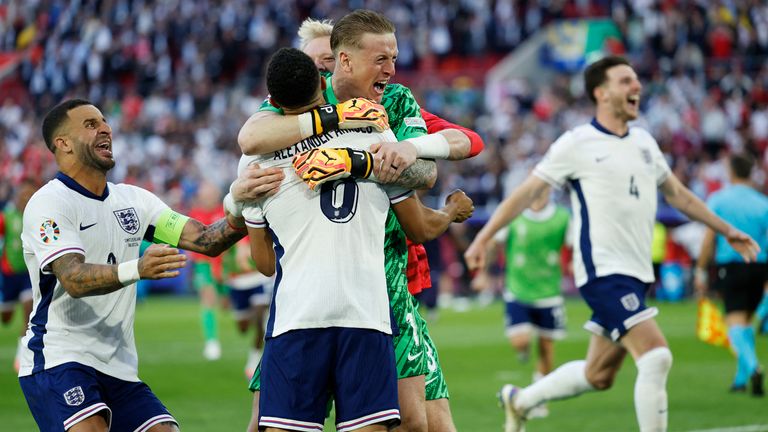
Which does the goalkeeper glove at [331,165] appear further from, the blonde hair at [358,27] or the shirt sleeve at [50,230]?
the shirt sleeve at [50,230]

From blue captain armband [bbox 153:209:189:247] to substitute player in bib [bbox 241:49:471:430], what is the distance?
4.61ft

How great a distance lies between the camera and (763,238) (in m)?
13.5

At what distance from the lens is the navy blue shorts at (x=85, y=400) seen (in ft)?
18.6

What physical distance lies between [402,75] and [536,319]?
20.9m

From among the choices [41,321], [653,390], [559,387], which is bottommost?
[559,387]

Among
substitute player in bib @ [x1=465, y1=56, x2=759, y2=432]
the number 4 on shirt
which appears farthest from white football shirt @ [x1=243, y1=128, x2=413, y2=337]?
the number 4 on shirt

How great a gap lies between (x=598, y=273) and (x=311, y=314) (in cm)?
365

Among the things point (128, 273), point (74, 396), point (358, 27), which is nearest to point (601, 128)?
point (358, 27)

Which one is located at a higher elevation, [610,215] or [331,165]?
[331,165]

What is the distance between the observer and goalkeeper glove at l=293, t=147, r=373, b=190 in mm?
4758

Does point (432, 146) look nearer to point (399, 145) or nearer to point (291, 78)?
point (399, 145)

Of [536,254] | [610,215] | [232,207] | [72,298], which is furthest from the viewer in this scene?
[536,254]

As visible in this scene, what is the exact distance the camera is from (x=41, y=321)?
5.89 meters

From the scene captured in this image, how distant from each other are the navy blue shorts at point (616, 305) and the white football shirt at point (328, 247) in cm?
326
